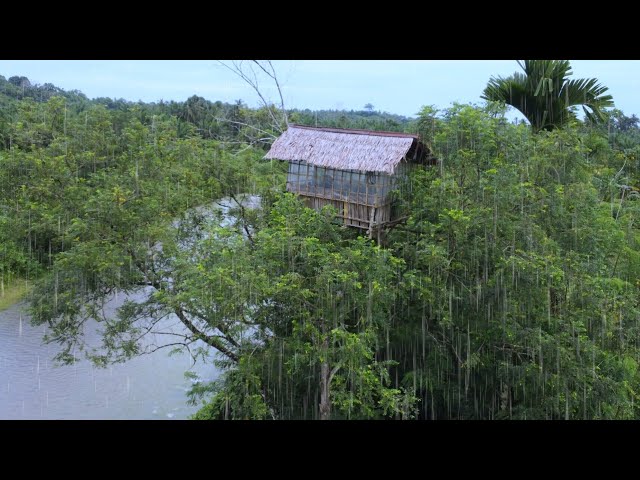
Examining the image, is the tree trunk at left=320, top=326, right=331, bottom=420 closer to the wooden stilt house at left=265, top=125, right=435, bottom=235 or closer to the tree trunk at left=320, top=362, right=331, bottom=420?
the tree trunk at left=320, top=362, right=331, bottom=420

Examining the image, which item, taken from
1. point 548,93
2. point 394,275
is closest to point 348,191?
point 394,275

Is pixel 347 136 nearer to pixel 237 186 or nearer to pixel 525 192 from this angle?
pixel 237 186

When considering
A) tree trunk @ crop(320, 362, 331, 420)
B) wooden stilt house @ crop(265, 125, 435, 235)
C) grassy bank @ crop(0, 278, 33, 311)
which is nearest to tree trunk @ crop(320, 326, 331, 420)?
tree trunk @ crop(320, 362, 331, 420)

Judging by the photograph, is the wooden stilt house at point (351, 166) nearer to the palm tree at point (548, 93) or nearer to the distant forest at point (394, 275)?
the distant forest at point (394, 275)

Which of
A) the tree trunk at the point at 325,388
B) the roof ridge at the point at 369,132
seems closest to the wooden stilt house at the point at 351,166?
the roof ridge at the point at 369,132

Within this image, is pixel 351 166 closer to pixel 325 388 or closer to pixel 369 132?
pixel 369 132
